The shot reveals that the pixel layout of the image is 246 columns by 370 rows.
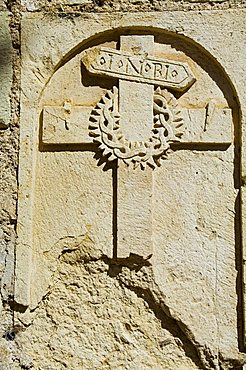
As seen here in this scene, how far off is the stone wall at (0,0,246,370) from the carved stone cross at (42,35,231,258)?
3 cm

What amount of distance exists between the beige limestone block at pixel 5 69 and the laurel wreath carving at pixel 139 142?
1.08 feet

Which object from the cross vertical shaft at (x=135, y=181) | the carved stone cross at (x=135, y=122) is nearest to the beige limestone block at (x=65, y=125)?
the carved stone cross at (x=135, y=122)

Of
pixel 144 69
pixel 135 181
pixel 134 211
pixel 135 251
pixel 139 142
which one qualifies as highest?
pixel 144 69

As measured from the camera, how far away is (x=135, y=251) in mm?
2264

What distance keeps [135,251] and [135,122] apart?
0.47 meters

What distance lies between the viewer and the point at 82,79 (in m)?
2.43

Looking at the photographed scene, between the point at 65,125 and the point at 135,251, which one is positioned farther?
the point at 65,125

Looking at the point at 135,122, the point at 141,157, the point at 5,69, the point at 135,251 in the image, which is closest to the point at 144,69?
the point at 135,122

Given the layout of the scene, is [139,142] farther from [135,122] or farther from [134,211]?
[134,211]

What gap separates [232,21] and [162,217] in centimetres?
79

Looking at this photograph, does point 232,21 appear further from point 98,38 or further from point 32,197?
point 32,197

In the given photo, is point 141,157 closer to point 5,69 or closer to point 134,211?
Answer: point 134,211

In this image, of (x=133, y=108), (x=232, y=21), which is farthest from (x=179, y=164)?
(x=232, y=21)

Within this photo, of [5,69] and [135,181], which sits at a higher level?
[5,69]
